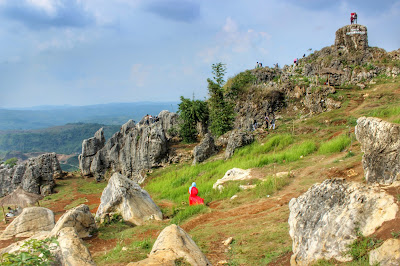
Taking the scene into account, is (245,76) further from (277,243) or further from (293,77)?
(277,243)

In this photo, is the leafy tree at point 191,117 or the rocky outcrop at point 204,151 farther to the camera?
the leafy tree at point 191,117

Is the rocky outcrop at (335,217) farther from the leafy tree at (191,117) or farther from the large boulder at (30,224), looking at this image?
the leafy tree at (191,117)

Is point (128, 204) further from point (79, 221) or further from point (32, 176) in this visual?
point (32, 176)

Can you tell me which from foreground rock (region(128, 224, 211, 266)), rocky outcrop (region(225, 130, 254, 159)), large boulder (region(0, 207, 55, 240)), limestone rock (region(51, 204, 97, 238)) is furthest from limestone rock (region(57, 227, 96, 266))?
rocky outcrop (region(225, 130, 254, 159))

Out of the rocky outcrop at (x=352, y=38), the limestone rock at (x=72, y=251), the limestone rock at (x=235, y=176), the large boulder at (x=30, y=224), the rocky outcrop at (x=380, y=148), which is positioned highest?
the rocky outcrop at (x=352, y=38)

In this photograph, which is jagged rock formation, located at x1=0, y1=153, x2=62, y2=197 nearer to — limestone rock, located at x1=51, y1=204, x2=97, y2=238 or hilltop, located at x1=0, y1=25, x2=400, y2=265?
hilltop, located at x1=0, y1=25, x2=400, y2=265

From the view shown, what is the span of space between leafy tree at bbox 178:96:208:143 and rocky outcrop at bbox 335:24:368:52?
17.5m

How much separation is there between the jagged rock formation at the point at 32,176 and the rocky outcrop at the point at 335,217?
28.4 m

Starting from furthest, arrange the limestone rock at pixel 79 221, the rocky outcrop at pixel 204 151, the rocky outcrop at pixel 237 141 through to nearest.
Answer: the rocky outcrop at pixel 204 151
the rocky outcrop at pixel 237 141
the limestone rock at pixel 79 221

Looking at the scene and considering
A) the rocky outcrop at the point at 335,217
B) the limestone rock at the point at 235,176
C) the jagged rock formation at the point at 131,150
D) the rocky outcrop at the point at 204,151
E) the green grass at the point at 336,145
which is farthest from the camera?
the jagged rock formation at the point at 131,150

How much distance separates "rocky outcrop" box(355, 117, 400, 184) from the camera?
23.6ft

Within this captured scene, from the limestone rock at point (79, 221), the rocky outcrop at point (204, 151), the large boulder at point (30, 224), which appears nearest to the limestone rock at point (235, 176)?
the limestone rock at point (79, 221)

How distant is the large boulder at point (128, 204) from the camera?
12.4 m

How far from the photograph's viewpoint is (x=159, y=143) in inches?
1121
